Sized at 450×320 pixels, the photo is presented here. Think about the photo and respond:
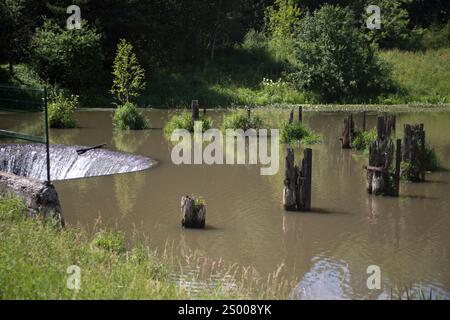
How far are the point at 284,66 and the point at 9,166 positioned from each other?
2611 centimetres

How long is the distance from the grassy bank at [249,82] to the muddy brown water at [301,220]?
16479 millimetres

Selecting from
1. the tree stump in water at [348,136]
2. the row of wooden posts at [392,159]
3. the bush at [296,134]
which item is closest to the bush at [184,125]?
the bush at [296,134]

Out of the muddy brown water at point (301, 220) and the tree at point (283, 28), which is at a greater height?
the tree at point (283, 28)

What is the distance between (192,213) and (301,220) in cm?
234

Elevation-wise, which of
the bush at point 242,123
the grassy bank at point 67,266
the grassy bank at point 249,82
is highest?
the grassy bank at point 249,82

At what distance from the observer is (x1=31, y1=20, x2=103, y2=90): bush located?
119 feet

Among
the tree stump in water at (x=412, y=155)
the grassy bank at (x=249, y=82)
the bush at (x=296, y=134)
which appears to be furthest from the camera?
the grassy bank at (x=249, y=82)

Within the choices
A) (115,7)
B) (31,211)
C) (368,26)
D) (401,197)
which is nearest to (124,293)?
(31,211)

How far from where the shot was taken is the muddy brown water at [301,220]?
1125 centimetres

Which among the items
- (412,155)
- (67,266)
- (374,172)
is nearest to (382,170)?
(374,172)

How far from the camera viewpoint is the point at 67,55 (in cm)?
3619

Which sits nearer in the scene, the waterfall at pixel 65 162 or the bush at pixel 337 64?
the waterfall at pixel 65 162

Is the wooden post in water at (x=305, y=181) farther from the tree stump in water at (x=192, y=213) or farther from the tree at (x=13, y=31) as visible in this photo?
the tree at (x=13, y=31)
